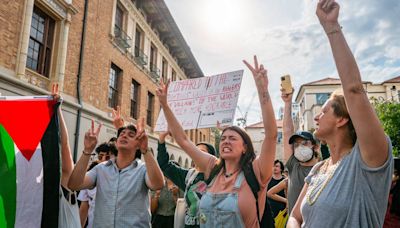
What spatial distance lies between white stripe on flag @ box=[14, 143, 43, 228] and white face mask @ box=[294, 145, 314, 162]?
8.51 feet

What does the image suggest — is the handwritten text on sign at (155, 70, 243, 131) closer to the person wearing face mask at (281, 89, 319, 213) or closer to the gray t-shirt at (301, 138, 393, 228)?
the person wearing face mask at (281, 89, 319, 213)

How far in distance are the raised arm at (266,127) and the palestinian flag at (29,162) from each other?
1611mm

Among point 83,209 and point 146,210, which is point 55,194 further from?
point 83,209

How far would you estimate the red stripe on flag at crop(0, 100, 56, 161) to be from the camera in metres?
2.47

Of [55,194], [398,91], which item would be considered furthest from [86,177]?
[398,91]

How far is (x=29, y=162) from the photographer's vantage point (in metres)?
2.41

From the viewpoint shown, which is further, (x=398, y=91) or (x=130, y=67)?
(x=398, y=91)

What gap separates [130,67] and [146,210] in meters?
12.5

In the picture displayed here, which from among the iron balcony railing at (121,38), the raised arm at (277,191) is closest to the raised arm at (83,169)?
the raised arm at (277,191)

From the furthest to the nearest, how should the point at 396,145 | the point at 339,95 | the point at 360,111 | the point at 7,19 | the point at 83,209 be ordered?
the point at 396,145
the point at 7,19
the point at 83,209
the point at 339,95
the point at 360,111

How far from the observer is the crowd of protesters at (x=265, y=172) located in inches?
57.5

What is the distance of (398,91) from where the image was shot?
134 feet

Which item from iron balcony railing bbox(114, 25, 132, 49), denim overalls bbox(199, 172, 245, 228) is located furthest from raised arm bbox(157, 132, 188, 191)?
iron balcony railing bbox(114, 25, 132, 49)

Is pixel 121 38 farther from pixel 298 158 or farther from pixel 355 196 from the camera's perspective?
pixel 355 196
